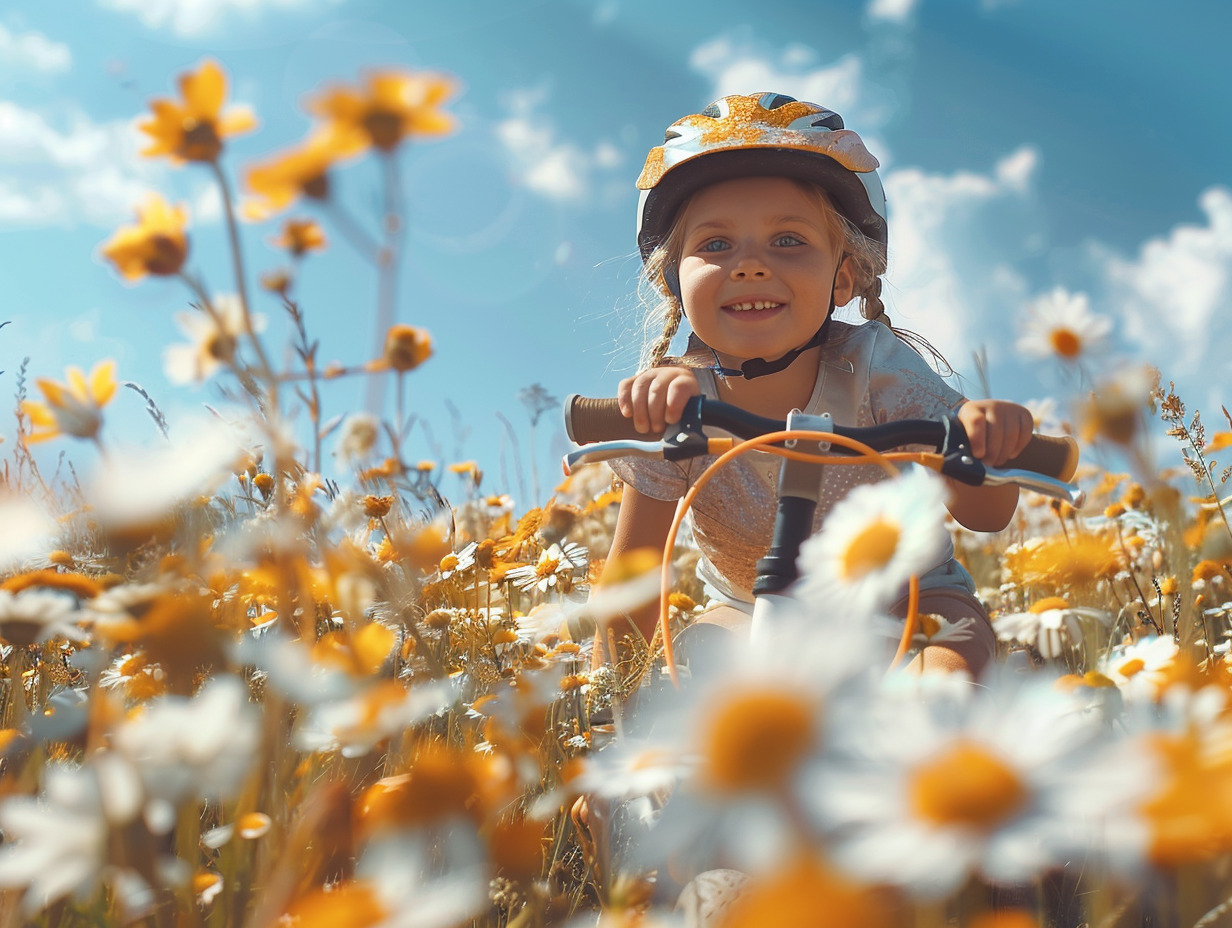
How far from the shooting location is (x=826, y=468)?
2396mm

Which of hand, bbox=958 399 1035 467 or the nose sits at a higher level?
the nose

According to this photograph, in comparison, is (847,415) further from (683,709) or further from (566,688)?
(683,709)

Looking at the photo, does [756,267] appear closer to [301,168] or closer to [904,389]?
[904,389]

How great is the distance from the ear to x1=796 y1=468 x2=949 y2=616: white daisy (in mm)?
1998

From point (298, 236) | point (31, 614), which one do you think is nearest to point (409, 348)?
point (298, 236)

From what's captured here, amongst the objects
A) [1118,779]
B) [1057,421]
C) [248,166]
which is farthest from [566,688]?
[1057,421]

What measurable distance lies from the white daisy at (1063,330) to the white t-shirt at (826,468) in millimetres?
984

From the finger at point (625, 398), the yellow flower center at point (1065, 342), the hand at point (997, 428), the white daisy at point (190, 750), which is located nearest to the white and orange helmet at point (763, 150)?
the finger at point (625, 398)

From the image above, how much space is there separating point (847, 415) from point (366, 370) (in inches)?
69.3

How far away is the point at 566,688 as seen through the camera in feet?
5.41

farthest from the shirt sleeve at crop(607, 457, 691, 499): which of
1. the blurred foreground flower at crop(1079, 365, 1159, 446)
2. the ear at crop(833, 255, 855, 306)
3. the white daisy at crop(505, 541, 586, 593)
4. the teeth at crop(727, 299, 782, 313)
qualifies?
the blurred foreground flower at crop(1079, 365, 1159, 446)

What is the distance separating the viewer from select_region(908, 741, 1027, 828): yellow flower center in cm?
34

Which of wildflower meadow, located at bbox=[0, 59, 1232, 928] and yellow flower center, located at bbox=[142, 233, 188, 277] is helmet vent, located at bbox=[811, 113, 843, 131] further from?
yellow flower center, located at bbox=[142, 233, 188, 277]

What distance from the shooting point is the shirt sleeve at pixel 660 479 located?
7.69ft
